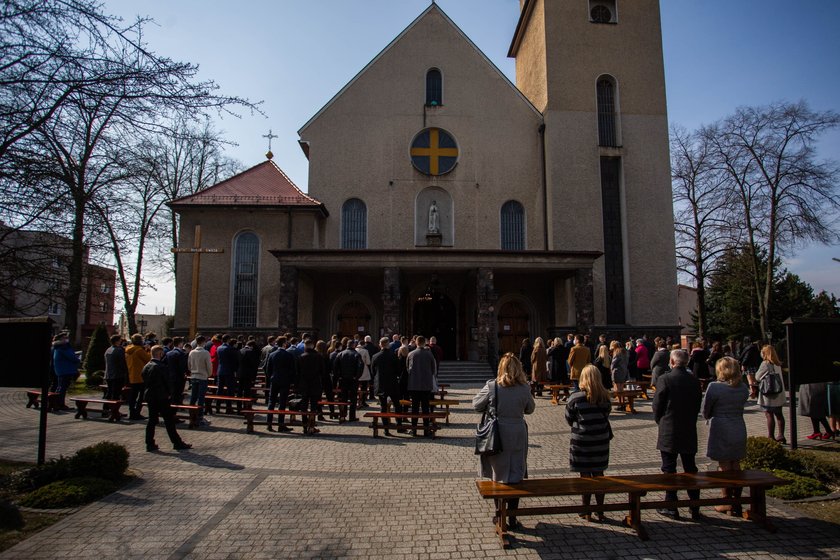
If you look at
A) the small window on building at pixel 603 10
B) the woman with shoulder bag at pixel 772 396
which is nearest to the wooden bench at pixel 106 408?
the woman with shoulder bag at pixel 772 396

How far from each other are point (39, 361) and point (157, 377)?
1.60 meters

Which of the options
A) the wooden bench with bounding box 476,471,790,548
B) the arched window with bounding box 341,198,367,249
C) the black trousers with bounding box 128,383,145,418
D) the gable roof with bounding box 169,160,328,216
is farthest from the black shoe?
the arched window with bounding box 341,198,367,249

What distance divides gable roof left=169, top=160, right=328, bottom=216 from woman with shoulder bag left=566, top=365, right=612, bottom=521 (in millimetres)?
17719

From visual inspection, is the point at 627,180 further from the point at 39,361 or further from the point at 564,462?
the point at 39,361

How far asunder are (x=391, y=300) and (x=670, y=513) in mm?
14116

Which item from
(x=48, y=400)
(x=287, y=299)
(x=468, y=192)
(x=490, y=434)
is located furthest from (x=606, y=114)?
(x=48, y=400)

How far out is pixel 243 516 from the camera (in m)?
5.76

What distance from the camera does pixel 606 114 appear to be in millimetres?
23781

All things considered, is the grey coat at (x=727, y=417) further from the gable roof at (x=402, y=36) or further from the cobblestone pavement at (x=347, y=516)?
the gable roof at (x=402, y=36)

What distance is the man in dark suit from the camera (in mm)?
5871

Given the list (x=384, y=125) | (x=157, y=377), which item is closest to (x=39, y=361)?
(x=157, y=377)

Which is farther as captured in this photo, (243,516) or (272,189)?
(272,189)

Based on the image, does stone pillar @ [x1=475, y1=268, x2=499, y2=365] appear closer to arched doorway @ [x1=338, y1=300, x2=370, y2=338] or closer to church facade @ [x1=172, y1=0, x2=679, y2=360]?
church facade @ [x1=172, y1=0, x2=679, y2=360]

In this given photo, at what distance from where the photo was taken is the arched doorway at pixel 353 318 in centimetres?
2280
